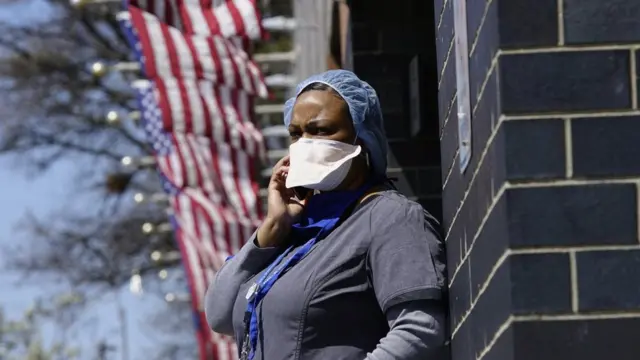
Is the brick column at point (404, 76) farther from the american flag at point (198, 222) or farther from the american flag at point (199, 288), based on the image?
the american flag at point (198, 222)

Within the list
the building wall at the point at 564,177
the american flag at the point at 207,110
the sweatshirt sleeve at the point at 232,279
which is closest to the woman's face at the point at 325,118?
the sweatshirt sleeve at the point at 232,279

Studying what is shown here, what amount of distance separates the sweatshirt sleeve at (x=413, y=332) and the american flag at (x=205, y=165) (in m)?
9.67

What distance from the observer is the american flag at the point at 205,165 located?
14.4 metres

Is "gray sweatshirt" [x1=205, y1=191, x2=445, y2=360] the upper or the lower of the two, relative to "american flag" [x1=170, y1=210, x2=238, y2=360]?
upper

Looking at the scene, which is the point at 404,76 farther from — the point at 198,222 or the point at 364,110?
the point at 198,222

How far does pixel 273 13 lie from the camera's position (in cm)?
2291

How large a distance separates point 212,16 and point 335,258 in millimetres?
8537

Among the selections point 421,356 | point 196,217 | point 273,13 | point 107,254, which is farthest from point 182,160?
point 107,254

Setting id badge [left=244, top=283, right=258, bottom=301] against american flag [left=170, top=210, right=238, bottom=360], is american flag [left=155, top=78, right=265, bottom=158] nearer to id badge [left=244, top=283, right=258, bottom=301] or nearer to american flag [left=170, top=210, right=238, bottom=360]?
american flag [left=170, top=210, right=238, bottom=360]

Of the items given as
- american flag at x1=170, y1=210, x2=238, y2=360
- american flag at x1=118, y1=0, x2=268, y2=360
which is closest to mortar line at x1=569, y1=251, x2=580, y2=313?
american flag at x1=118, y1=0, x2=268, y2=360

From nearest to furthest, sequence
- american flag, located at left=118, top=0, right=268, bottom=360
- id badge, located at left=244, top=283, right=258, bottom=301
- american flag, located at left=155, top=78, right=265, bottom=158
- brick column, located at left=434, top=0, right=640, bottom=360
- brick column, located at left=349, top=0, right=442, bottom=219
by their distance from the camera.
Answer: brick column, located at left=434, top=0, right=640, bottom=360
id badge, located at left=244, top=283, right=258, bottom=301
brick column, located at left=349, top=0, right=442, bottom=219
american flag, located at left=118, top=0, right=268, bottom=360
american flag, located at left=155, top=78, right=265, bottom=158

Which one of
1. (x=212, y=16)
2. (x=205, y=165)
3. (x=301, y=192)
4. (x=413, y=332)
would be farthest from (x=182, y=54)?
(x=413, y=332)

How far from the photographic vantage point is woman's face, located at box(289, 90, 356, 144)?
16.3 ft

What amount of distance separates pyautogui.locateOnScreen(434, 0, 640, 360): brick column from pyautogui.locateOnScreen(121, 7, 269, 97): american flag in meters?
9.20
